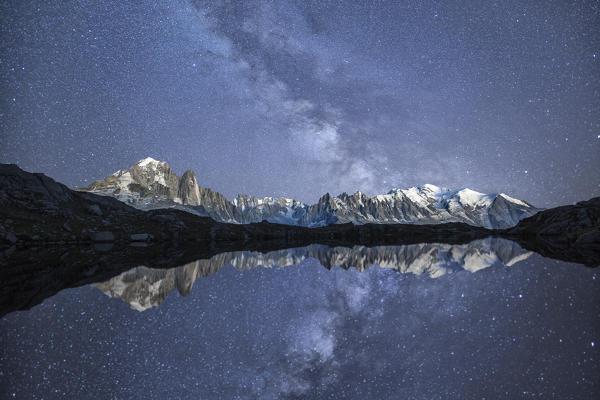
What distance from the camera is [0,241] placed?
5512 centimetres

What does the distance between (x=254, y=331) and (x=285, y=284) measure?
9823 millimetres

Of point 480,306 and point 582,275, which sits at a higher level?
point 582,275

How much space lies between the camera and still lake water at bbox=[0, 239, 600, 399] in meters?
7.91

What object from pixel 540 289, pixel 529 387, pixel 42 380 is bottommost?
pixel 42 380

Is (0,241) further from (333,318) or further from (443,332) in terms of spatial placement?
(443,332)

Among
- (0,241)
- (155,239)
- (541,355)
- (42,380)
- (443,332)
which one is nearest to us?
(42,380)

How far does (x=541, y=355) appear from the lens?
8922mm

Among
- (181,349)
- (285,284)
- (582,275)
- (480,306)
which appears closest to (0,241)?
(285,284)

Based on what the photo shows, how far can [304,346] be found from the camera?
10.7 m

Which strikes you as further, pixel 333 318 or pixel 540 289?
pixel 540 289

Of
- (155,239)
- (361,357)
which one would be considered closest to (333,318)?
(361,357)

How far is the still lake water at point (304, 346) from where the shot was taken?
7906mm

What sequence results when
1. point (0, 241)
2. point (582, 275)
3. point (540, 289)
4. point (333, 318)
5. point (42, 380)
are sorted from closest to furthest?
point (42, 380)
point (333, 318)
point (540, 289)
point (582, 275)
point (0, 241)

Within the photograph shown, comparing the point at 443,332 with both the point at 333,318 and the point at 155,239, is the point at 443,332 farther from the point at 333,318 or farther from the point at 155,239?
the point at 155,239
